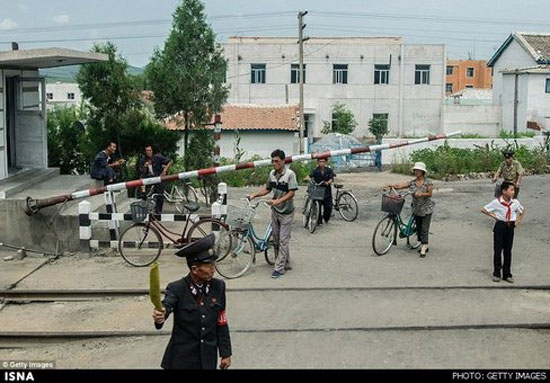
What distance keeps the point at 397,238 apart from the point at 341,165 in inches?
793

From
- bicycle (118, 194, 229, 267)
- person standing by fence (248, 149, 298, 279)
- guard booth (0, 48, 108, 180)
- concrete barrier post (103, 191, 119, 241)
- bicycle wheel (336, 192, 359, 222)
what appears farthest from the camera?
guard booth (0, 48, 108, 180)

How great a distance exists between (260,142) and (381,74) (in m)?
15.8

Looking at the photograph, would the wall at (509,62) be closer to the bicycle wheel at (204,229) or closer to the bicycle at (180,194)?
the bicycle at (180,194)

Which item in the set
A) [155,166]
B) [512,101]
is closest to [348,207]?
[155,166]

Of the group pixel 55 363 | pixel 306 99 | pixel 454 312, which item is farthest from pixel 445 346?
pixel 306 99

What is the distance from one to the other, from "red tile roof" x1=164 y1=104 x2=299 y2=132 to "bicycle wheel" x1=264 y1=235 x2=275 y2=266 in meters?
29.8

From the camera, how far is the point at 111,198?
1276 centimetres

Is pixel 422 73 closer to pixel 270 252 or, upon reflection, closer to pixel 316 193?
pixel 316 193

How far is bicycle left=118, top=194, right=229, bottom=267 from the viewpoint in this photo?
39.2ft

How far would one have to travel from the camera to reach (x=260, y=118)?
4341cm

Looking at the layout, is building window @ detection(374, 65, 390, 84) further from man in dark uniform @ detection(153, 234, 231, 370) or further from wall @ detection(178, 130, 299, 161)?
man in dark uniform @ detection(153, 234, 231, 370)

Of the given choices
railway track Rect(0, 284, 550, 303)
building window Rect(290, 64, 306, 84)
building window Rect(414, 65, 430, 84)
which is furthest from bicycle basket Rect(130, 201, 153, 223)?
building window Rect(414, 65, 430, 84)

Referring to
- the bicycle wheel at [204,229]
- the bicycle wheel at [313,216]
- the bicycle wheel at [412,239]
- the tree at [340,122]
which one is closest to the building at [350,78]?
the tree at [340,122]

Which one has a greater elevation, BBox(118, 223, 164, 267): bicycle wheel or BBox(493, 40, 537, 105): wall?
BBox(493, 40, 537, 105): wall
